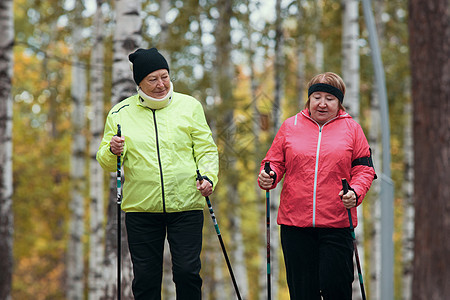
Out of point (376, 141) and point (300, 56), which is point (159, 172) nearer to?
point (376, 141)

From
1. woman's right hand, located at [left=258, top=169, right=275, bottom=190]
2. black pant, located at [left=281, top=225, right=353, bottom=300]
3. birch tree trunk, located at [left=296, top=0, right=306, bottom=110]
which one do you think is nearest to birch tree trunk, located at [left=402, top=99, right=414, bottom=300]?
birch tree trunk, located at [left=296, top=0, right=306, bottom=110]

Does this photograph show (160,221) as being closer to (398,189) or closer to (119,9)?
(119,9)

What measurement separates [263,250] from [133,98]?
42.4 ft

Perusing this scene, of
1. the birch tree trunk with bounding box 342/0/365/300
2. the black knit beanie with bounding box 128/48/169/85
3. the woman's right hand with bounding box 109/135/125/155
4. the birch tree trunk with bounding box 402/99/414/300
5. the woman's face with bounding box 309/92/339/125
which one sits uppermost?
the birch tree trunk with bounding box 342/0/365/300

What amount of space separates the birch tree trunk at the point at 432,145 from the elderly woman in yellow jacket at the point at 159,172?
435 cm

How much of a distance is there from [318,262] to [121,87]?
9.02 ft

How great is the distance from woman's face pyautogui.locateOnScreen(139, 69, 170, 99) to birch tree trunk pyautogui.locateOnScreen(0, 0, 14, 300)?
444cm

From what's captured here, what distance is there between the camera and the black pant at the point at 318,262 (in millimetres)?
4438

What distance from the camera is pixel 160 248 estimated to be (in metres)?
4.57

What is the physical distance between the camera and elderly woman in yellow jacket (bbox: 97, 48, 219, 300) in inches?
174

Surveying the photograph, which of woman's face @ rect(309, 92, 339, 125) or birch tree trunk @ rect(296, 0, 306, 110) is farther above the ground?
birch tree trunk @ rect(296, 0, 306, 110)

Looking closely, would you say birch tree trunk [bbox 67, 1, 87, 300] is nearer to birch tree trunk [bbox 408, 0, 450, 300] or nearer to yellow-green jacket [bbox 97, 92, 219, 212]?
birch tree trunk [bbox 408, 0, 450, 300]

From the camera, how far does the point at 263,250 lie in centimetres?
1723

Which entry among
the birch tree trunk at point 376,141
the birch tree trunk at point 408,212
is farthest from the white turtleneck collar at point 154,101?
the birch tree trunk at point 408,212
